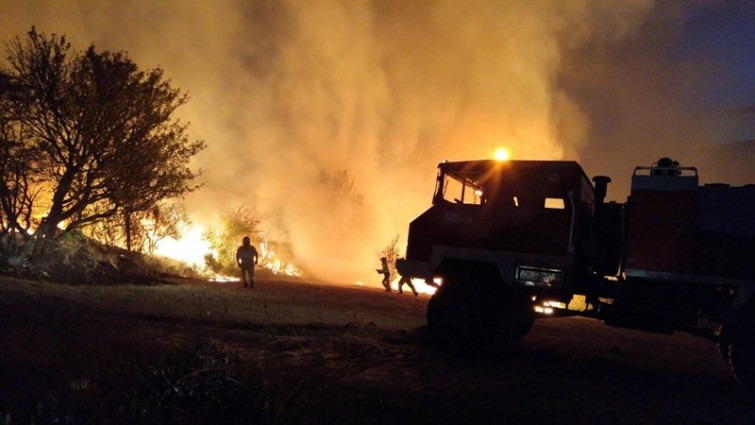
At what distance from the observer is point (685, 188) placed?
21.3 ft

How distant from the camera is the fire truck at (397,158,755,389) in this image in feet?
20.5

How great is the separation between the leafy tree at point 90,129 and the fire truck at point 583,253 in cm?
944

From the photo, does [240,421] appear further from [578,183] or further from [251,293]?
[251,293]

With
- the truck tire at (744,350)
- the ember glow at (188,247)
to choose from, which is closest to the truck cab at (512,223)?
the truck tire at (744,350)

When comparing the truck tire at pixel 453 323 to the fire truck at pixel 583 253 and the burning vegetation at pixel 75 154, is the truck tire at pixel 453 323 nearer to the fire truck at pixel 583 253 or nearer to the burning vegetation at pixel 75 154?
the fire truck at pixel 583 253

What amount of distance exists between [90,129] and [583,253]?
1221 cm

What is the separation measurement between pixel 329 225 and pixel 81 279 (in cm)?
2363

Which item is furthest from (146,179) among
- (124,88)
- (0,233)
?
(0,233)

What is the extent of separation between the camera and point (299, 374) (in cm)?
516

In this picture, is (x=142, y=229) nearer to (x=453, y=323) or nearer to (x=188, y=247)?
(x=188, y=247)

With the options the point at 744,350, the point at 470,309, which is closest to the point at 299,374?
the point at 470,309

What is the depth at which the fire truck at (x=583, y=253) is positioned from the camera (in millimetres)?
6250

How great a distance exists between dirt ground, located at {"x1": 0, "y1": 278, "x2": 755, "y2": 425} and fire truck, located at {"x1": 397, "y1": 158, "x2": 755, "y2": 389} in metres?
0.74

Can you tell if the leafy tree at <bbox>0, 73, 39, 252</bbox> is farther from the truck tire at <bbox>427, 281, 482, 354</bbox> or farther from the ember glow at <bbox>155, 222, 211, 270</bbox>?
the truck tire at <bbox>427, 281, 482, 354</bbox>
